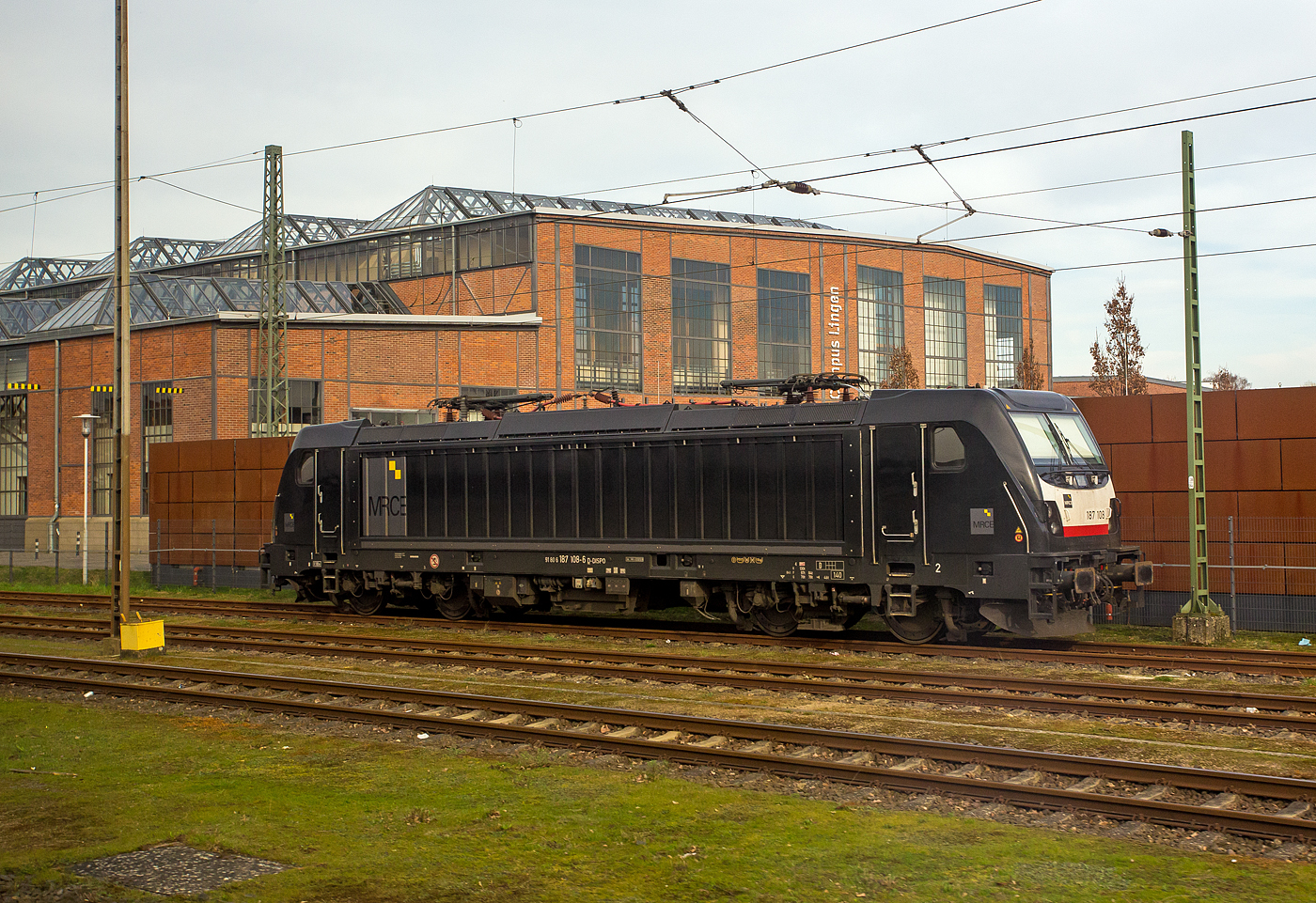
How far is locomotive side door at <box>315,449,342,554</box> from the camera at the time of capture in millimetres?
23703

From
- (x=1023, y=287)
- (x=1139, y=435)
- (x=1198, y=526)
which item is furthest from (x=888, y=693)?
(x=1023, y=287)

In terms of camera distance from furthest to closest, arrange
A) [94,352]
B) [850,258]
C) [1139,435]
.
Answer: [850,258]
[94,352]
[1139,435]

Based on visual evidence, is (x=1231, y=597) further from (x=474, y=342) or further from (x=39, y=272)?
(x=39, y=272)

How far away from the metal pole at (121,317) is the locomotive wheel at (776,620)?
1008 centimetres

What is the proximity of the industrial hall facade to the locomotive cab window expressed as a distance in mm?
28481

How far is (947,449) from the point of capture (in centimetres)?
1667

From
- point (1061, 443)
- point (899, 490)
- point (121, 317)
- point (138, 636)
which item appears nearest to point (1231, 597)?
point (1061, 443)

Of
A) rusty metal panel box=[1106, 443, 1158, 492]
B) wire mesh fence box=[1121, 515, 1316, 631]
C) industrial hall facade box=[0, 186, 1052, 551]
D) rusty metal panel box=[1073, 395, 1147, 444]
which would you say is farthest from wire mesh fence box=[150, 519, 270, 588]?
wire mesh fence box=[1121, 515, 1316, 631]

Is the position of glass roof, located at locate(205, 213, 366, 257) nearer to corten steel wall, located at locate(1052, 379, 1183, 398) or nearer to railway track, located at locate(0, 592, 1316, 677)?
railway track, located at locate(0, 592, 1316, 677)

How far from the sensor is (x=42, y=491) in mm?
52469

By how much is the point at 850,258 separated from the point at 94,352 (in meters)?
39.3

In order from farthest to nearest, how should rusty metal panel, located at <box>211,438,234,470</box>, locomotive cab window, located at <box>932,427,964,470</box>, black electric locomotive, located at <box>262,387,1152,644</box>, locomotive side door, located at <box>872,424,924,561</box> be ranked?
rusty metal panel, located at <box>211,438,234,470</box> < locomotive side door, located at <box>872,424,924,561</box> < locomotive cab window, located at <box>932,427,964,470</box> < black electric locomotive, located at <box>262,387,1152,644</box>

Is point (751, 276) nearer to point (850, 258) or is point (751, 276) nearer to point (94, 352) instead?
→ point (850, 258)

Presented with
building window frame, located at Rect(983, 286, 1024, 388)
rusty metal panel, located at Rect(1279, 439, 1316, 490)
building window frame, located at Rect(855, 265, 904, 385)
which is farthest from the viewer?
building window frame, located at Rect(983, 286, 1024, 388)
